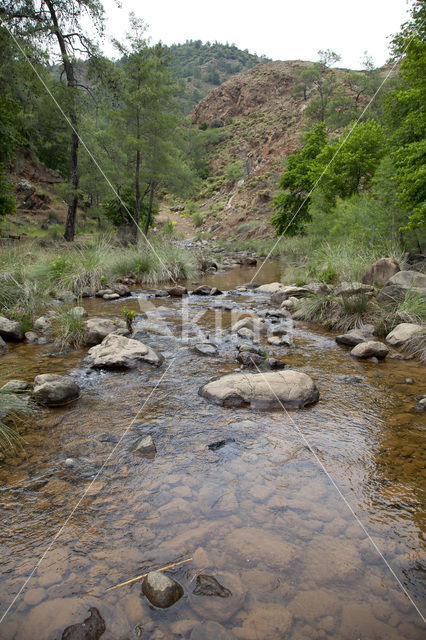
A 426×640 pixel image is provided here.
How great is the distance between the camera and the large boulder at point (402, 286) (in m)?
6.78

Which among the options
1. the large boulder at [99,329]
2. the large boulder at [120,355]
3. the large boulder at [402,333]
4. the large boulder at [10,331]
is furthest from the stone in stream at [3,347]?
the large boulder at [402,333]

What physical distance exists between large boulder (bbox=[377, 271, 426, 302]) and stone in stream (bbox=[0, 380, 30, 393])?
6464mm

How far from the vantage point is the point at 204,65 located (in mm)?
120688

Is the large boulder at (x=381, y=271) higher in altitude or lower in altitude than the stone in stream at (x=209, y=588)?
higher

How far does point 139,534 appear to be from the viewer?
214 cm

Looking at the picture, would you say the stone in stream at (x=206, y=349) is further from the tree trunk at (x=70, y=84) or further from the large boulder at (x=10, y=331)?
the tree trunk at (x=70, y=84)

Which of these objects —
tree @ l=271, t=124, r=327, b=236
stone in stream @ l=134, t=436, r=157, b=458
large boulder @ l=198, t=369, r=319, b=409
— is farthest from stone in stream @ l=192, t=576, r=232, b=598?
tree @ l=271, t=124, r=327, b=236

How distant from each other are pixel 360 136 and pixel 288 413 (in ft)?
60.1

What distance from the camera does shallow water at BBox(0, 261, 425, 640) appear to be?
169 cm

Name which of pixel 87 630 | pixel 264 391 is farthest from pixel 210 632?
pixel 264 391

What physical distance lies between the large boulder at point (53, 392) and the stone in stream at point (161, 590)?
2.41 m

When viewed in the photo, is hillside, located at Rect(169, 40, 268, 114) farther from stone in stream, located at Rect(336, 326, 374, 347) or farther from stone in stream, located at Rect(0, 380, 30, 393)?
stone in stream, located at Rect(0, 380, 30, 393)

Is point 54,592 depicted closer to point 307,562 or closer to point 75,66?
point 307,562

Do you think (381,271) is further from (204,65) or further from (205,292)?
(204,65)
